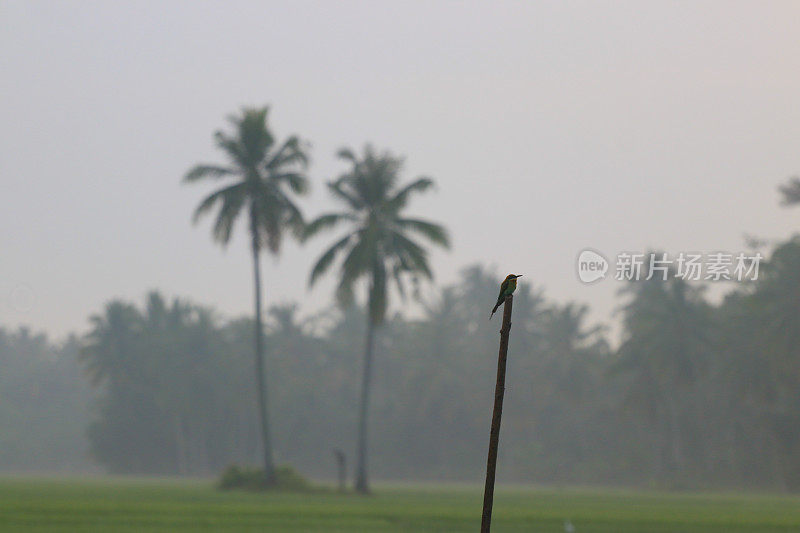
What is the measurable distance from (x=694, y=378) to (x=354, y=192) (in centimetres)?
3809

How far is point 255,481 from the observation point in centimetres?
4619

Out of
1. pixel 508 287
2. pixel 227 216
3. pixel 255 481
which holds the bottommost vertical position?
pixel 255 481

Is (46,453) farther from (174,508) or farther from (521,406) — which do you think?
(174,508)

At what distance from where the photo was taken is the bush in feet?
151

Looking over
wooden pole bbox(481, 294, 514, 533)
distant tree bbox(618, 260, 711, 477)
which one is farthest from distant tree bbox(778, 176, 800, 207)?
wooden pole bbox(481, 294, 514, 533)

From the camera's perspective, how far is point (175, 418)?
333 feet

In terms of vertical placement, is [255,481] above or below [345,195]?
below

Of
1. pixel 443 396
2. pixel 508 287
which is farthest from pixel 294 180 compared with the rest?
pixel 443 396

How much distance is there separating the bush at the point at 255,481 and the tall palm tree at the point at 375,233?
115 inches

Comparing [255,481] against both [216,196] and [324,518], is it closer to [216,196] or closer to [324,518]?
[216,196]

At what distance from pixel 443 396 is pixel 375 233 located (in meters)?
54.4

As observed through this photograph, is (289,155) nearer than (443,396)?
Yes

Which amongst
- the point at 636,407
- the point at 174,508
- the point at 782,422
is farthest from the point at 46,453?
the point at 174,508

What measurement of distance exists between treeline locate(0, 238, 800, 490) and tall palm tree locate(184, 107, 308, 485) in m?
38.0
